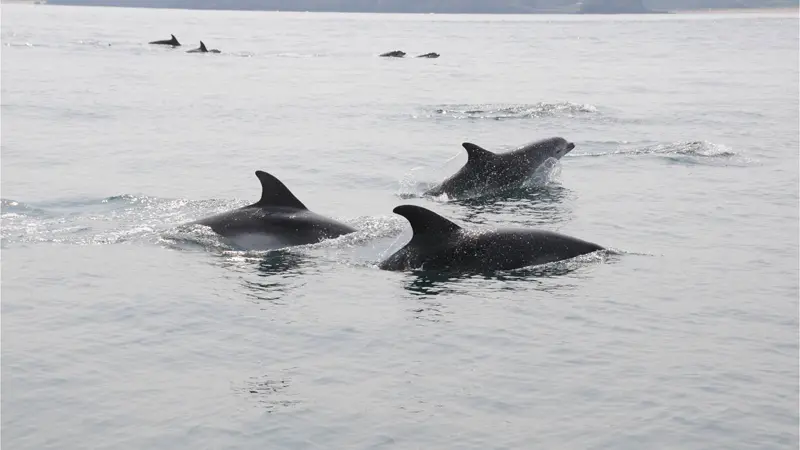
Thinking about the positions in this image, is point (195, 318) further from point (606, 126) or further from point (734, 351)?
point (606, 126)

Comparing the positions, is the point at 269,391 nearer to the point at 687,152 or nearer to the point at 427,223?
the point at 427,223

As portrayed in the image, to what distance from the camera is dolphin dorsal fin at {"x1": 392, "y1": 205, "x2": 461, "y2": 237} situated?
13344mm

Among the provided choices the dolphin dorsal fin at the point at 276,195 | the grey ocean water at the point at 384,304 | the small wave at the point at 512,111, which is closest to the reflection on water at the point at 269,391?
the grey ocean water at the point at 384,304

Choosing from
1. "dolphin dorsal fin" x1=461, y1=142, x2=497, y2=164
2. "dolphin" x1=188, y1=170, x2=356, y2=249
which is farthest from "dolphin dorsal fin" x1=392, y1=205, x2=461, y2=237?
"dolphin dorsal fin" x1=461, y1=142, x2=497, y2=164

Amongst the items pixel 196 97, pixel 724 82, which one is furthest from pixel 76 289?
Answer: pixel 724 82

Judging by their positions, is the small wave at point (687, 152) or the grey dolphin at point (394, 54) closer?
the small wave at point (687, 152)

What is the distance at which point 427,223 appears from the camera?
13.6 metres

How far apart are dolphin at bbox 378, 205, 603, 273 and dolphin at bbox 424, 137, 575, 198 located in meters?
5.59

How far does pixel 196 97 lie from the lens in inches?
1592

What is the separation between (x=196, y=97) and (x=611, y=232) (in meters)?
26.2

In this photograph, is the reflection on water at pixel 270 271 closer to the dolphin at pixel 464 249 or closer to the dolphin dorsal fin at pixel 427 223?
the dolphin at pixel 464 249

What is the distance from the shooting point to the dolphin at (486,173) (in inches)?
781

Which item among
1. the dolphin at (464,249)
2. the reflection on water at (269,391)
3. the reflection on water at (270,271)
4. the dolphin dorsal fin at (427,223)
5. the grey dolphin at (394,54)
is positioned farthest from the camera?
the grey dolphin at (394,54)

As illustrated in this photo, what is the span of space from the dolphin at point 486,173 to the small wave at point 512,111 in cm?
1307
